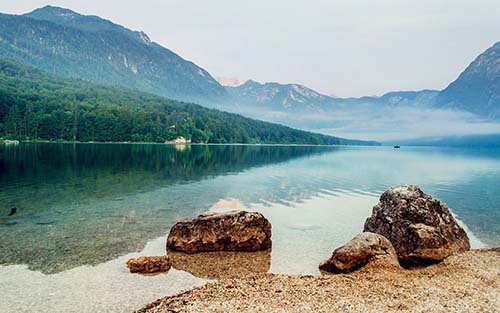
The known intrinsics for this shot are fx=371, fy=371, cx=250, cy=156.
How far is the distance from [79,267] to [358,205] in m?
25.9

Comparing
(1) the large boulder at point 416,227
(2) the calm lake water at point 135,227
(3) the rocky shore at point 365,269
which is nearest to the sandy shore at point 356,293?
(3) the rocky shore at point 365,269

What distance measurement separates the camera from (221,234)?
1953 cm

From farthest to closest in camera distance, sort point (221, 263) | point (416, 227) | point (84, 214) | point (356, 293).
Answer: point (84, 214) → point (416, 227) → point (221, 263) → point (356, 293)

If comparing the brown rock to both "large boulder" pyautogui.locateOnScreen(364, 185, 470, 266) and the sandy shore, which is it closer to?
the sandy shore

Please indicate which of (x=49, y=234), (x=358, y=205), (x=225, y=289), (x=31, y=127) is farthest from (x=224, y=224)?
(x=31, y=127)

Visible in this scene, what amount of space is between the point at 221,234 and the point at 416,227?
973 cm

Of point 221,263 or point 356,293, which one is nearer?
point 356,293

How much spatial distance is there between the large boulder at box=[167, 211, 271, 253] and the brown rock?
2513mm

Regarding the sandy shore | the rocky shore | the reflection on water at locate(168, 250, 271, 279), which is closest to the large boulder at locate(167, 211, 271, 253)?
the rocky shore

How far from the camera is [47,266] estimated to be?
53.3 feet

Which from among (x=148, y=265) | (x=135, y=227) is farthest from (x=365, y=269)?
(x=135, y=227)

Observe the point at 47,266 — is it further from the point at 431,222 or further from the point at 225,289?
the point at 431,222

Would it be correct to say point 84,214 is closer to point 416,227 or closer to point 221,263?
point 221,263

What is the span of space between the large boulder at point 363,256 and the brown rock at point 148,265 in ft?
23.5
